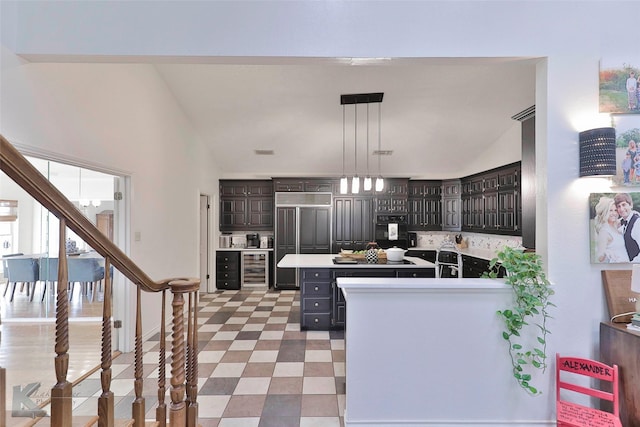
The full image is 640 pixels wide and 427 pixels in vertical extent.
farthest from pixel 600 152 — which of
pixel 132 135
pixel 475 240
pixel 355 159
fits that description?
pixel 475 240

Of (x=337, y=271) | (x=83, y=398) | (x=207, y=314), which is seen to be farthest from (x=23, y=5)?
(x=207, y=314)

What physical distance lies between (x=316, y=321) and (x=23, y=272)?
9.60ft

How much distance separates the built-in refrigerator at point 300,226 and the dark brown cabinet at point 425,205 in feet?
6.07

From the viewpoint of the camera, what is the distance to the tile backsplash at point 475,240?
5426 millimetres

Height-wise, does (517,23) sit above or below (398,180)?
above

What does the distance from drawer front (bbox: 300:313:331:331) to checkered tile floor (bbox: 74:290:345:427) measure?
0.29 ft

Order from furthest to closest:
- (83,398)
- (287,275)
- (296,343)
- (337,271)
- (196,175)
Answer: (287,275) → (196,175) → (337,271) → (296,343) → (83,398)

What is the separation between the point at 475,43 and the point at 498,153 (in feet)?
12.6

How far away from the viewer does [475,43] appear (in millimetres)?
2133

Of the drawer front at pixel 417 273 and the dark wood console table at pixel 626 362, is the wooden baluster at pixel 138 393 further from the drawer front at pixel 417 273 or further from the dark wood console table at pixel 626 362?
the drawer front at pixel 417 273

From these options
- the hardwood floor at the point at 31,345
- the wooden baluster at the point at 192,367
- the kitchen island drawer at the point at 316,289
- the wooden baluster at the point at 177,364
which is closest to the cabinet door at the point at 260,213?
the kitchen island drawer at the point at 316,289

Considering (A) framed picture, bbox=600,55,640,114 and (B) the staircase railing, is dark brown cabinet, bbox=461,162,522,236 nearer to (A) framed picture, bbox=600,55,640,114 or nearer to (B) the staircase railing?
(A) framed picture, bbox=600,55,640,114

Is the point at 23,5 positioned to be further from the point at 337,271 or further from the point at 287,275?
the point at 287,275

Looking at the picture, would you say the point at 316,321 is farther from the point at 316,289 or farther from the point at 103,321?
the point at 103,321
